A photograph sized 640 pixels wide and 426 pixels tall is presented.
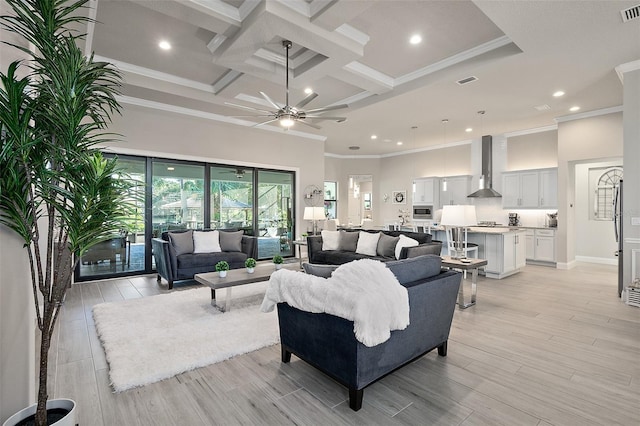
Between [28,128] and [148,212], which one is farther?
[148,212]

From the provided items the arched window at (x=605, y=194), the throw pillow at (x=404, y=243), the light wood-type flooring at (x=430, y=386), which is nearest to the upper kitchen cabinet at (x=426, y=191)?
the arched window at (x=605, y=194)

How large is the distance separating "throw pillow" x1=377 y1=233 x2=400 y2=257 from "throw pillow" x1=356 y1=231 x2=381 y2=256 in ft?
0.30

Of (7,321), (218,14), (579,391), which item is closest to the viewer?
(7,321)

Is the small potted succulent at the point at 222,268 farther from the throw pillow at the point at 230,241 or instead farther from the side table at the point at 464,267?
the side table at the point at 464,267

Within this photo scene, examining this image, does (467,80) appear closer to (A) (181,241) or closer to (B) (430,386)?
(B) (430,386)

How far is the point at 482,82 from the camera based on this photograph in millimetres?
4824

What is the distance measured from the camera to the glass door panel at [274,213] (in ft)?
25.2

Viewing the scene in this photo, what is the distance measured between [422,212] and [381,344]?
27.2 ft

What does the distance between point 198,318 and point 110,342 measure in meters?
0.87

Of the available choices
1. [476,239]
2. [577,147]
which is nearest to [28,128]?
[476,239]

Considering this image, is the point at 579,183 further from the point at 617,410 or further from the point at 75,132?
the point at 75,132

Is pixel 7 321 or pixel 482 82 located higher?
pixel 482 82

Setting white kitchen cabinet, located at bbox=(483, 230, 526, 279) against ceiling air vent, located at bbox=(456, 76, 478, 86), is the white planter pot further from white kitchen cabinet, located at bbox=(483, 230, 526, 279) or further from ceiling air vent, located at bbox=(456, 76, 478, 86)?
white kitchen cabinet, located at bbox=(483, 230, 526, 279)

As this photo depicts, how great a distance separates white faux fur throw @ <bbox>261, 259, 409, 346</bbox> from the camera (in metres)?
1.91
